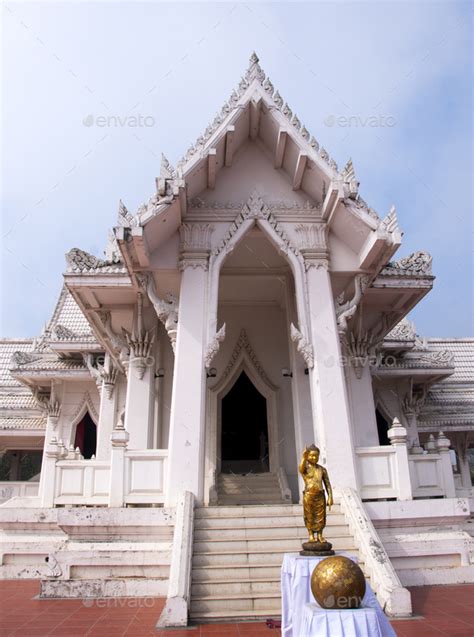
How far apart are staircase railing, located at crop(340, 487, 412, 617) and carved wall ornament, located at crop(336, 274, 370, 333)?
105 inches

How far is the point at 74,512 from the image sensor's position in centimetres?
637

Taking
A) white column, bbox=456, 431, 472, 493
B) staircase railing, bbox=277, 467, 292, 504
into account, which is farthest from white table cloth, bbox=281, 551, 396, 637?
white column, bbox=456, 431, 472, 493

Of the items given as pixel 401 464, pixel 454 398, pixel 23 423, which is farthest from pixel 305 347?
pixel 23 423

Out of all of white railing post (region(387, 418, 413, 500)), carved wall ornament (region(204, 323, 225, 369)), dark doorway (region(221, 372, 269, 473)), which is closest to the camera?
white railing post (region(387, 418, 413, 500))

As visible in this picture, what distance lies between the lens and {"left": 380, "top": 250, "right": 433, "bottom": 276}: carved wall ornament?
962 centimetres

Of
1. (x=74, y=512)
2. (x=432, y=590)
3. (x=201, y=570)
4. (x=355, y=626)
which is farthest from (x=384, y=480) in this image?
(x=355, y=626)

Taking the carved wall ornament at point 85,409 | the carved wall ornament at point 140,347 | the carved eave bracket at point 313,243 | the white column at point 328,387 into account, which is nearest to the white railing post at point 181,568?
the white column at point 328,387

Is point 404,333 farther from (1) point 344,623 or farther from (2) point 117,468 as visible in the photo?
(1) point 344,623

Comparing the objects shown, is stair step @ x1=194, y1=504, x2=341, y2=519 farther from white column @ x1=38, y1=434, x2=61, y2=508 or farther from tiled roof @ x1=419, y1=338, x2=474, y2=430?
tiled roof @ x1=419, y1=338, x2=474, y2=430

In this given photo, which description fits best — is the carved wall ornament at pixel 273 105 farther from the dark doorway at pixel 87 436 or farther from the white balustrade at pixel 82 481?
the dark doorway at pixel 87 436

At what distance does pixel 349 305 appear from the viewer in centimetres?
834

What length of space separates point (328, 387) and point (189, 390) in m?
2.11

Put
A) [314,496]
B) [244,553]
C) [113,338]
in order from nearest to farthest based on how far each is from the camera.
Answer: [314,496]
[244,553]
[113,338]

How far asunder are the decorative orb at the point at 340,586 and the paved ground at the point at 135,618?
7.06 feet
